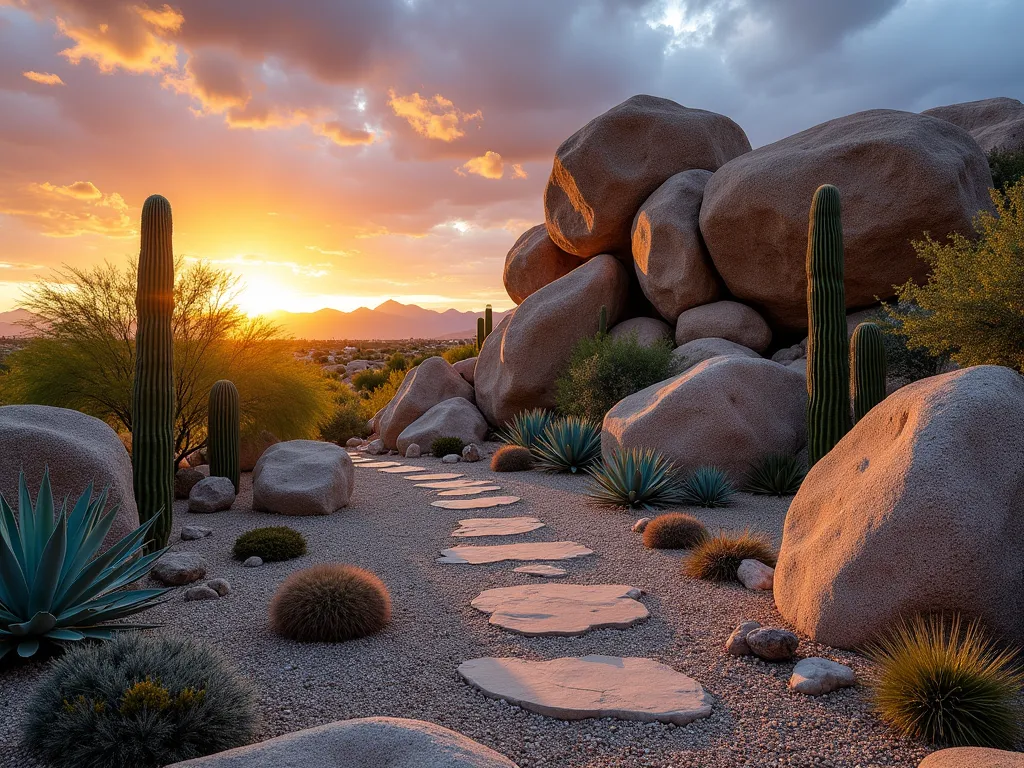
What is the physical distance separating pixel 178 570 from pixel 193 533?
2022 millimetres

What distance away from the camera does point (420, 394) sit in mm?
18609

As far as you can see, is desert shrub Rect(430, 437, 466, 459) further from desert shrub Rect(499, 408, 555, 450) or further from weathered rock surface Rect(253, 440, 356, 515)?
weathered rock surface Rect(253, 440, 356, 515)

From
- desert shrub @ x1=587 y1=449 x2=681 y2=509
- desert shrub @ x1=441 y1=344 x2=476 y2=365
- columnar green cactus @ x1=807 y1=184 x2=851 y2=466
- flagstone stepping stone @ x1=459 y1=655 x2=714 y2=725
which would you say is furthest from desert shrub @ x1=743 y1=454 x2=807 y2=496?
desert shrub @ x1=441 y1=344 x2=476 y2=365

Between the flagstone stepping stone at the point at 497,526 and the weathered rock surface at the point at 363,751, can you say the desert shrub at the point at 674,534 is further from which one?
the weathered rock surface at the point at 363,751

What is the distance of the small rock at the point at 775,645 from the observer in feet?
14.4

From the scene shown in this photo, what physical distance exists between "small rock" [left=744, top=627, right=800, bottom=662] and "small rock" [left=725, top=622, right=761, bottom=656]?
8 cm

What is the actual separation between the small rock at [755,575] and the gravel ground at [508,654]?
117 millimetres

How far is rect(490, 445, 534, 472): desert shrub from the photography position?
13.4 m

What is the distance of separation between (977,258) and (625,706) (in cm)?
745

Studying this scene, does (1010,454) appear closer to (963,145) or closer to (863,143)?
(863,143)

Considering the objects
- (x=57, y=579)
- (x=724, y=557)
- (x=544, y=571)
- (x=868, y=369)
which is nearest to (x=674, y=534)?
(x=724, y=557)

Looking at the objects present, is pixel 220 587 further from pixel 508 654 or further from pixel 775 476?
pixel 775 476

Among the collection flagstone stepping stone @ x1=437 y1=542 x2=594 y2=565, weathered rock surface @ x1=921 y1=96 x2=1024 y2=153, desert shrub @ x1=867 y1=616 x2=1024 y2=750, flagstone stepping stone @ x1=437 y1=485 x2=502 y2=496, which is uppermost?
weathered rock surface @ x1=921 y1=96 x2=1024 y2=153

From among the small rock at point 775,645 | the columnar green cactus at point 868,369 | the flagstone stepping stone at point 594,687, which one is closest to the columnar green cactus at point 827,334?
the columnar green cactus at point 868,369
